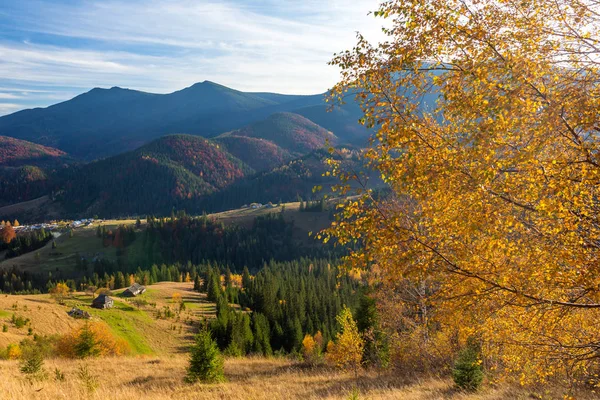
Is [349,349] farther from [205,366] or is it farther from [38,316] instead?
[38,316]

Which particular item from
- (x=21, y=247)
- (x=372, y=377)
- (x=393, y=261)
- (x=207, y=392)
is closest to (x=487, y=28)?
(x=393, y=261)

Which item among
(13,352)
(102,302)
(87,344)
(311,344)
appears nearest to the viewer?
(87,344)

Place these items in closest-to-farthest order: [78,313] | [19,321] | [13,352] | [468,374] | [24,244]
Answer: [468,374]
[13,352]
[19,321]
[78,313]
[24,244]

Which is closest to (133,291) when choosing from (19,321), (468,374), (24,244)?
(19,321)

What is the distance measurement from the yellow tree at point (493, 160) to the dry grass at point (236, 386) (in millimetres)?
7706

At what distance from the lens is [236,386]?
1650cm

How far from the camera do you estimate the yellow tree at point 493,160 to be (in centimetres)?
542

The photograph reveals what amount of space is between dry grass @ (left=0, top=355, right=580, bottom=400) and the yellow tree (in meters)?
7.71

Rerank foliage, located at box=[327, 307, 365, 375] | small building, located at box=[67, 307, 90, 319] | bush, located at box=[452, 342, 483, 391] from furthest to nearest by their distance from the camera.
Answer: small building, located at box=[67, 307, 90, 319], foliage, located at box=[327, 307, 365, 375], bush, located at box=[452, 342, 483, 391]

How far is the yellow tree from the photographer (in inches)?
213

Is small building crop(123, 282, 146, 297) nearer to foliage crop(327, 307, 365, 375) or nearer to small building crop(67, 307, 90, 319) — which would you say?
small building crop(67, 307, 90, 319)

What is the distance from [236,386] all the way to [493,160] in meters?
15.5

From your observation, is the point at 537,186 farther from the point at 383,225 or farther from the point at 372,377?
the point at 372,377

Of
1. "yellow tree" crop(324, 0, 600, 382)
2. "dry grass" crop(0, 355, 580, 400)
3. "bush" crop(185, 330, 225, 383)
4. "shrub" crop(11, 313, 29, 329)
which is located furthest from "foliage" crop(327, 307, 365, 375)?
"shrub" crop(11, 313, 29, 329)
